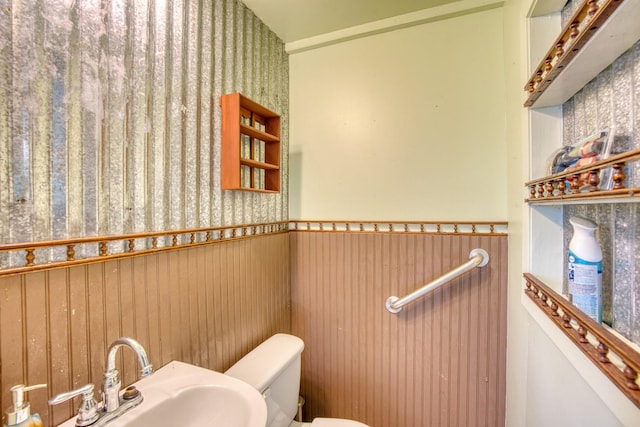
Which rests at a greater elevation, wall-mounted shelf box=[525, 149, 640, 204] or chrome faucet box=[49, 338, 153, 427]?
wall-mounted shelf box=[525, 149, 640, 204]

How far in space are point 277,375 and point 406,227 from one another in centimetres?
88

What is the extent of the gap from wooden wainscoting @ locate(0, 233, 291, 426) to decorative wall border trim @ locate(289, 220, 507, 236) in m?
0.32

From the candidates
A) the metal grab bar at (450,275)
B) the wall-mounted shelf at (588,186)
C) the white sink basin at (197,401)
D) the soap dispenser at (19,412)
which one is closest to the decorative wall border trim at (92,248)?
the soap dispenser at (19,412)

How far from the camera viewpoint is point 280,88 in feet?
4.92

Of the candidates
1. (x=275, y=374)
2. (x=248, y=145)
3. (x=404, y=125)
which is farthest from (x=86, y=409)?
(x=404, y=125)

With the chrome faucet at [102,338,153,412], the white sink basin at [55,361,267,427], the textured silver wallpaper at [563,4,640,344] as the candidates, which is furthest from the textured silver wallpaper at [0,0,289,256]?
the textured silver wallpaper at [563,4,640,344]

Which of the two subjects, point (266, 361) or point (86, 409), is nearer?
point (86, 409)

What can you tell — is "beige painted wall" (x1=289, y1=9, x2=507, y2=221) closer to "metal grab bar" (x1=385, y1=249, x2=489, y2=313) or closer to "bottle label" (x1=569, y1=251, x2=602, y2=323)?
"metal grab bar" (x1=385, y1=249, x2=489, y2=313)

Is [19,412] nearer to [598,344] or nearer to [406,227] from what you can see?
[598,344]

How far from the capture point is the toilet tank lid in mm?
966

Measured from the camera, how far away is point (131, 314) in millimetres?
770

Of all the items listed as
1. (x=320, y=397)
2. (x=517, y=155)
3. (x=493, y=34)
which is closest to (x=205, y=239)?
(x=320, y=397)

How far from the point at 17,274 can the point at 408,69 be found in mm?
1586

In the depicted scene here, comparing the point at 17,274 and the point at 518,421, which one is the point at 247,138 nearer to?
the point at 17,274
